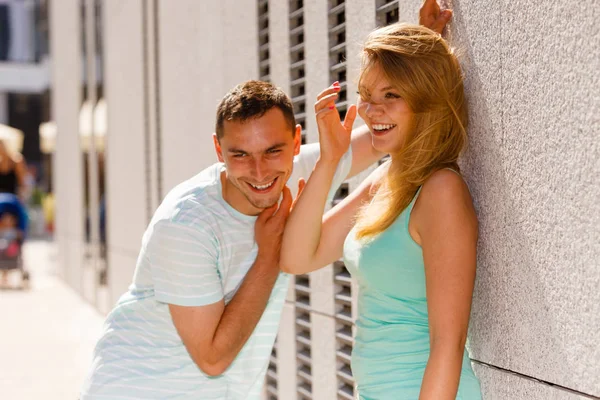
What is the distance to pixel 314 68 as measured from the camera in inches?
159

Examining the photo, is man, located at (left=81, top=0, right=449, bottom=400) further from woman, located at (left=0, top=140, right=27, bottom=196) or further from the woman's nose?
woman, located at (left=0, top=140, right=27, bottom=196)

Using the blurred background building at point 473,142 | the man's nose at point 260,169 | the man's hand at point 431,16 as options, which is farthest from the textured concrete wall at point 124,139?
the man's hand at point 431,16

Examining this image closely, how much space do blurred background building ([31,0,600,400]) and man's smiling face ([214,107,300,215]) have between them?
22.6 inches

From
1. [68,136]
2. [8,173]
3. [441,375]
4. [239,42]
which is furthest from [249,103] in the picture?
[68,136]

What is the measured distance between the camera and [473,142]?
8.14 feet

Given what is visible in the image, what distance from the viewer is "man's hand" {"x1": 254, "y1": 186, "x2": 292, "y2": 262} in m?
2.73

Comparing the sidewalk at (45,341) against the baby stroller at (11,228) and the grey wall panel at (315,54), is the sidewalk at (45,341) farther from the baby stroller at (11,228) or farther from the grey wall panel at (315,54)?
the grey wall panel at (315,54)

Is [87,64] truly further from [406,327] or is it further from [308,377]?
[406,327]

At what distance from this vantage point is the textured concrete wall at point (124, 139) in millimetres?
7836

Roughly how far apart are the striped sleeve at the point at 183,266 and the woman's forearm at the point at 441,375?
822 millimetres

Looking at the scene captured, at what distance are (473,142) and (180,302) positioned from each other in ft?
3.45

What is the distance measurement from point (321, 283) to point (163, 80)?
3454 mm

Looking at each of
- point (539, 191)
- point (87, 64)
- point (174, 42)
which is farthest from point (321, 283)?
point (87, 64)

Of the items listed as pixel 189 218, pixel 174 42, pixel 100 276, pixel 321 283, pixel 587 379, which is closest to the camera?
pixel 587 379
